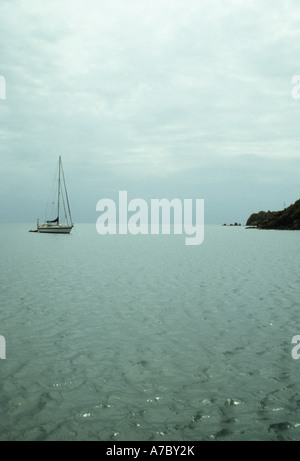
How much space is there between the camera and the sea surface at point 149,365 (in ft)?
22.6

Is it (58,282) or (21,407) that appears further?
(58,282)

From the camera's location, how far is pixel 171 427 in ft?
22.4

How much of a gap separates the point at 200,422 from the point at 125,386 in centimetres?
227

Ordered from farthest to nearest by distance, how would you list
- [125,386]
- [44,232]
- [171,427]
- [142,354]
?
[44,232]
[142,354]
[125,386]
[171,427]

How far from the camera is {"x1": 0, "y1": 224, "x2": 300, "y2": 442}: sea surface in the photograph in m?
6.90

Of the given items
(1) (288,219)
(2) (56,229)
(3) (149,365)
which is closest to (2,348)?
(3) (149,365)

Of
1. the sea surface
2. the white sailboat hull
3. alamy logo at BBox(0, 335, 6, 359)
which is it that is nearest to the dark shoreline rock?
the white sailboat hull

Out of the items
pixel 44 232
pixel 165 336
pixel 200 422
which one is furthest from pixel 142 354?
pixel 44 232

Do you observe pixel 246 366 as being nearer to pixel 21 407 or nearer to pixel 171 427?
pixel 171 427

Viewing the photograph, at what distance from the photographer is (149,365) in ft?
32.5

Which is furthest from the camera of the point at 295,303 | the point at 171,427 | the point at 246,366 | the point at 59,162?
the point at 59,162

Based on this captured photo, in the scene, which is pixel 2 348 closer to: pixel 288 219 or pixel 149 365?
pixel 149 365

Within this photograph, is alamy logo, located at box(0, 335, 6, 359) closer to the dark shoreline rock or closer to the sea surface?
the sea surface

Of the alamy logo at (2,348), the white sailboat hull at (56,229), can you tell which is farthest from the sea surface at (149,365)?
the white sailboat hull at (56,229)
